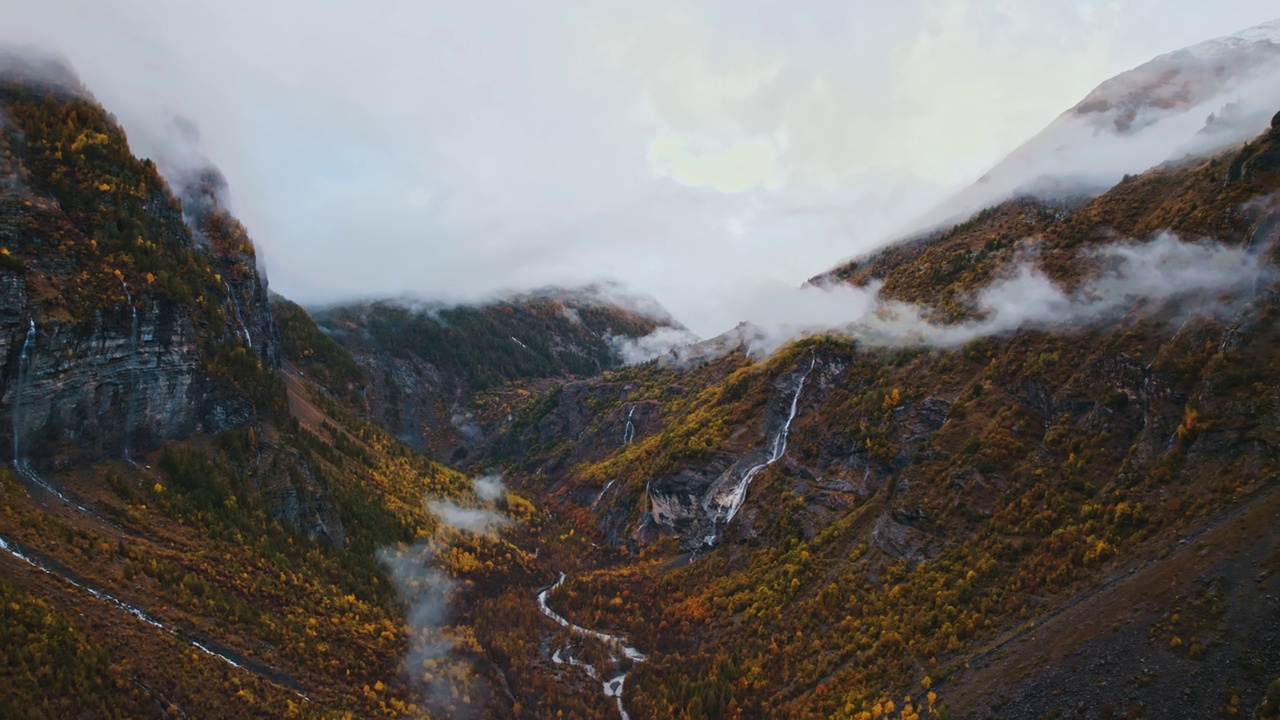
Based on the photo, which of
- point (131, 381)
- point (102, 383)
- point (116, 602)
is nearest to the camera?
point (116, 602)

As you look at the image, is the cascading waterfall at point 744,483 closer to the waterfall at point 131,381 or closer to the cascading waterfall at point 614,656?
the cascading waterfall at point 614,656

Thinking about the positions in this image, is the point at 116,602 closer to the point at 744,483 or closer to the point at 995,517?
the point at 744,483

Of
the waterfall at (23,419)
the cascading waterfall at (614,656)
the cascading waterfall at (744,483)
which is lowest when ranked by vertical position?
the cascading waterfall at (614,656)

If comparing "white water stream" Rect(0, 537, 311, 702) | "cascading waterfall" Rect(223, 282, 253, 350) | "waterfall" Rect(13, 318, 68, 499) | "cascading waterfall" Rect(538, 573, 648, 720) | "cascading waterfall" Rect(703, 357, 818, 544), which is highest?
"cascading waterfall" Rect(223, 282, 253, 350)

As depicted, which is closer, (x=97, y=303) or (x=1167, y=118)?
(x=97, y=303)

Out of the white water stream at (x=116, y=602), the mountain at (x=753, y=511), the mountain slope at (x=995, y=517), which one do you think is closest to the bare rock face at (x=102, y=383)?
the mountain at (x=753, y=511)

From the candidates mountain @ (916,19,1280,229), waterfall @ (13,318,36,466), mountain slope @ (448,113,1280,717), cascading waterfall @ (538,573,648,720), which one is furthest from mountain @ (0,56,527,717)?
mountain @ (916,19,1280,229)

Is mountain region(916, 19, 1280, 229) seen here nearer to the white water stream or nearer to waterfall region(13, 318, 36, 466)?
the white water stream

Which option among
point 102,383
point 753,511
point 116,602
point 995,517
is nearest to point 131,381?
point 102,383

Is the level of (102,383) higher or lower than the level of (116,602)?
higher
